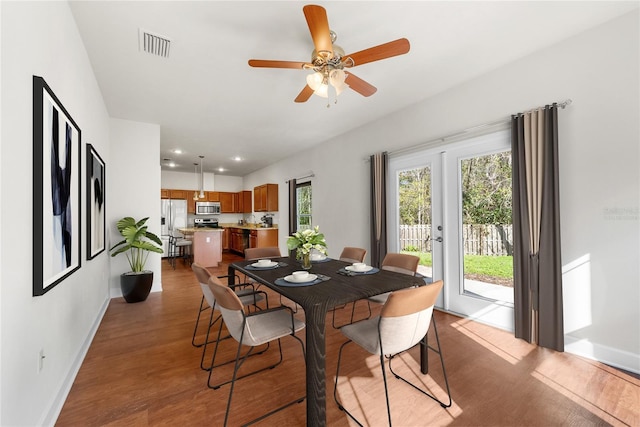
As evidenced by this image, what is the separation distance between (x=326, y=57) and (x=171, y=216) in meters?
7.80

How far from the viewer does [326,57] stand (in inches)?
79.0

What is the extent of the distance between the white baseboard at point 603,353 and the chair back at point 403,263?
56.9 inches

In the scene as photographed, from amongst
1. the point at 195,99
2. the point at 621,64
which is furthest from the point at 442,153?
the point at 195,99

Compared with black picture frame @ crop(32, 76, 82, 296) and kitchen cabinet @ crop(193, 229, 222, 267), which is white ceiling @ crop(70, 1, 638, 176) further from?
kitchen cabinet @ crop(193, 229, 222, 267)

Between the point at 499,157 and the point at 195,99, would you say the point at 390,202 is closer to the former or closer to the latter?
the point at 499,157

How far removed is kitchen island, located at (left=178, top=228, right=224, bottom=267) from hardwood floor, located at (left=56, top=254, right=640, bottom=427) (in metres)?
3.87

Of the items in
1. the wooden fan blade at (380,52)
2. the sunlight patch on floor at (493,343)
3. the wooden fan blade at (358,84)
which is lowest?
the sunlight patch on floor at (493,343)

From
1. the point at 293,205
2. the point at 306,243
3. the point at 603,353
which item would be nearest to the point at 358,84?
the point at 306,243

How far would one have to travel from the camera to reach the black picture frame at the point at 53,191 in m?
1.40

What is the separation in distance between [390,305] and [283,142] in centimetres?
472

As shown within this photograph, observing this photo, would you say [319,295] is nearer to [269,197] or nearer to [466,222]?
[466,222]

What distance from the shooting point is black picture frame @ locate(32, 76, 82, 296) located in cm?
140

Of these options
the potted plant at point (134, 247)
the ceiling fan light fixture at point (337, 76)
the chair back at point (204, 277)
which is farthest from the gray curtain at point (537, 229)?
the potted plant at point (134, 247)

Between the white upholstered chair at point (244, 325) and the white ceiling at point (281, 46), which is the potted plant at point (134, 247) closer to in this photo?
the white ceiling at point (281, 46)
